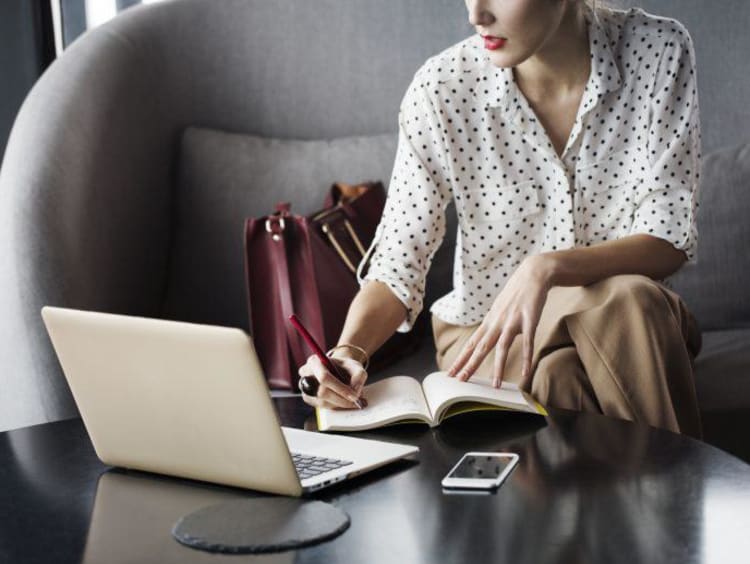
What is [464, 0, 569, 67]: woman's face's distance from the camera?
1511mm

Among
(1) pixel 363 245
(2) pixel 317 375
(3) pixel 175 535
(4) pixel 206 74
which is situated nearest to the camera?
(3) pixel 175 535

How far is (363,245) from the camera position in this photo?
2084 mm

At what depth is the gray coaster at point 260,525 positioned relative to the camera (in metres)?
0.86

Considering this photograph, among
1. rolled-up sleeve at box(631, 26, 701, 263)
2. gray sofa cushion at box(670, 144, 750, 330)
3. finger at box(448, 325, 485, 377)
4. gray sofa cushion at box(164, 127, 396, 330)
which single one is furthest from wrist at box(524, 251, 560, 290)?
gray sofa cushion at box(164, 127, 396, 330)

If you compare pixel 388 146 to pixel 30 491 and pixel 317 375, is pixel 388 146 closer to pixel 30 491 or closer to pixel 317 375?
pixel 317 375

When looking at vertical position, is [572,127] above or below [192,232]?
above

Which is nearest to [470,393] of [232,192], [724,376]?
[724,376]

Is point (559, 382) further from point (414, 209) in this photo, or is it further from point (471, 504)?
point (471, 504)

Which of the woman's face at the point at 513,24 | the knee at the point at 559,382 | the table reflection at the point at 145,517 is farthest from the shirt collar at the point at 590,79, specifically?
the table reflection at the point at 145,517

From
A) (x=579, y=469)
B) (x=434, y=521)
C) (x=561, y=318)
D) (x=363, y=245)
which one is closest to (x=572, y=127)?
(x=561, y=318)

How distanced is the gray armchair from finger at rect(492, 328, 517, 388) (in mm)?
581

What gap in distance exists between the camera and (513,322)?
137 cm

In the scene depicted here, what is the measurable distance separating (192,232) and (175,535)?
1.48 metres

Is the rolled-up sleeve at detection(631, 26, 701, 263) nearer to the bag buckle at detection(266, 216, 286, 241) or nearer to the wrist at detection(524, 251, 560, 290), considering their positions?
the wrist at detection(524, 251, 560, 290)
